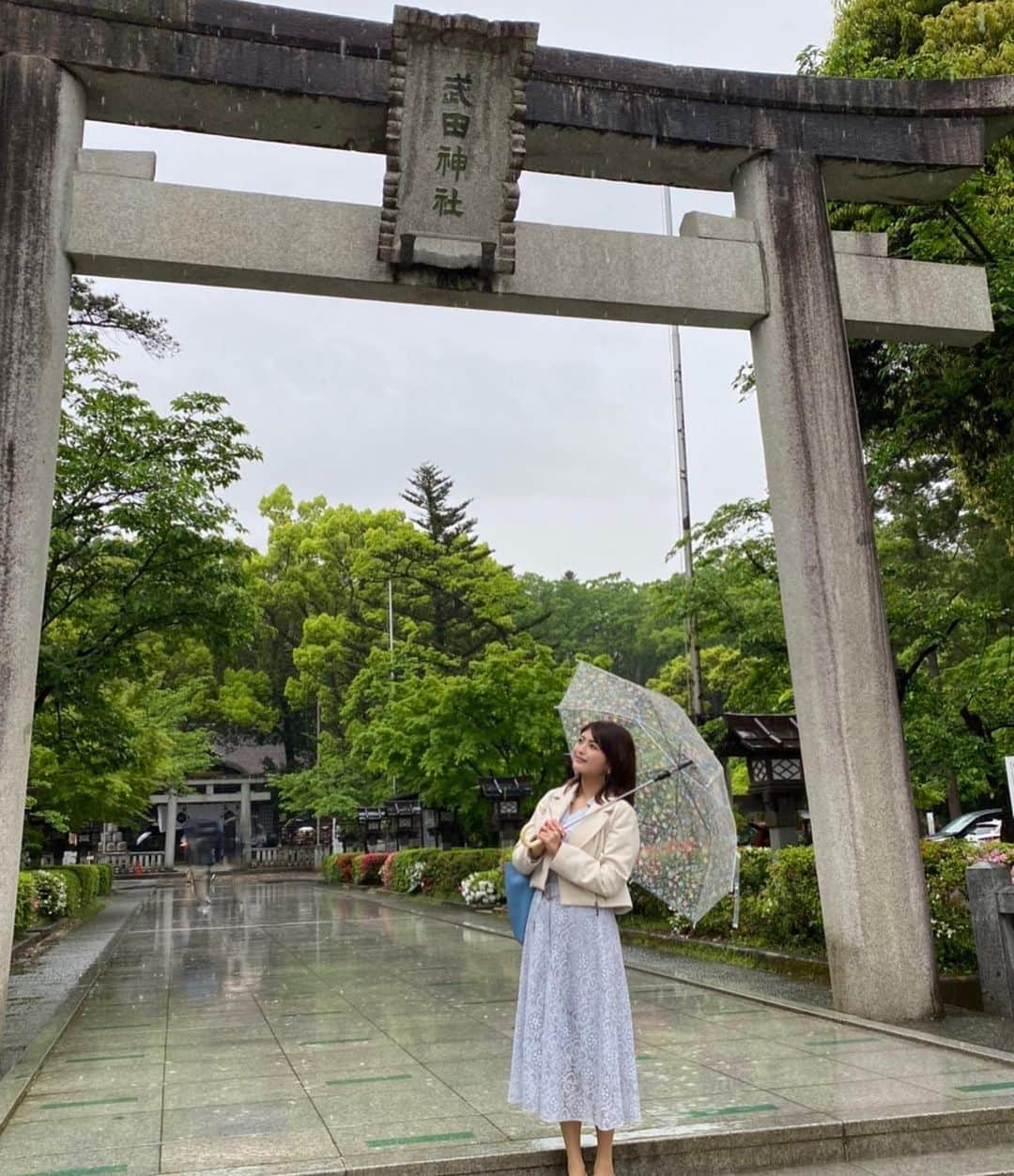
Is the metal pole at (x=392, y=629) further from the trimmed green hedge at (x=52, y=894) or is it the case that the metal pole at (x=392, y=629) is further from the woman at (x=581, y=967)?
the woman at (x=581, y=967)

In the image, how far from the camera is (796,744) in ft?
44.8

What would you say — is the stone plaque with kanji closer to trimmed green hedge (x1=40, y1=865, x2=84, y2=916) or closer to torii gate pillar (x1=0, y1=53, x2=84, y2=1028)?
torii gate pillar (x1=0, y1=53, x2=84, y2=1028)

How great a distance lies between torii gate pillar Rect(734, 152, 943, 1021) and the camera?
7.14 meters

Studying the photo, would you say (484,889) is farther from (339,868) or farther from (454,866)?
(339,868)

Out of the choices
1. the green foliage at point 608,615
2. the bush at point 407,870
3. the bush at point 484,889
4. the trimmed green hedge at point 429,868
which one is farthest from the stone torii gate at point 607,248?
the green foliage at point 608,615

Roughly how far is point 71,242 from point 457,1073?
589cm

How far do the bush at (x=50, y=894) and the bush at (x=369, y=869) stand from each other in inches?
502

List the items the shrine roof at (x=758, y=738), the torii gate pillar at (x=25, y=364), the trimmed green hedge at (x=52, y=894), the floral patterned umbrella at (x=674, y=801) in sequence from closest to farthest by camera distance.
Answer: the floral patterned umbrella at (x=674, y=801) < the torii gate pillar at (x=25, y=364) < the shrine roof at (x=758, y=738) < the trimmed green hedge at (x=52, y=894)

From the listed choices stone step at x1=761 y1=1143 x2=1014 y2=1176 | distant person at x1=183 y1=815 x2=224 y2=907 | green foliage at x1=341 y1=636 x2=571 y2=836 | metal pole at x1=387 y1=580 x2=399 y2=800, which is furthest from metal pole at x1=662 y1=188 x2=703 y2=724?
distant person at x1=183 y1=815 x2=224 y2=907

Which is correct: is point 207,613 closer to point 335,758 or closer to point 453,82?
point 453,82

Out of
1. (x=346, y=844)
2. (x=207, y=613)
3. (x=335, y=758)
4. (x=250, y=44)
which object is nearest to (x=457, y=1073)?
(x=250, y=44)

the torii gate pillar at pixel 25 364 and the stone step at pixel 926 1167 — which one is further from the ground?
the torii gate pillar at pixel 25 364

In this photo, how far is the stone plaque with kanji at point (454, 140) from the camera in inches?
270

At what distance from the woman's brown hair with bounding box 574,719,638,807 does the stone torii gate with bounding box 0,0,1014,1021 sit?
12.6 feet
